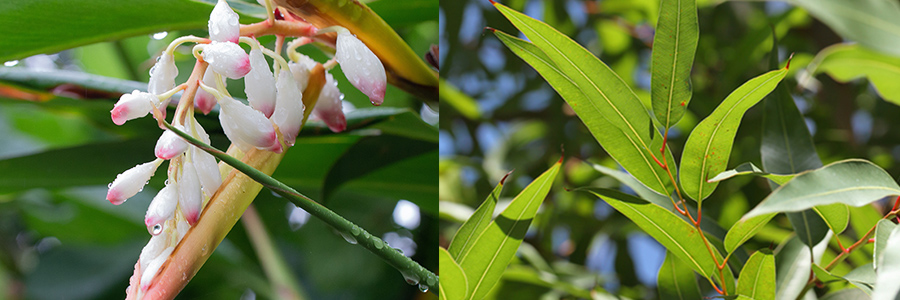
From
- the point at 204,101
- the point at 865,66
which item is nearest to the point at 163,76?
the point at 204,101

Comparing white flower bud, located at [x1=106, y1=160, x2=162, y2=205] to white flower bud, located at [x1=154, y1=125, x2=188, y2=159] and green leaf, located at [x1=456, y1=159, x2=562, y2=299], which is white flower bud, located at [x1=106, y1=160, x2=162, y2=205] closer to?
white flower bud, located at [x1=154, y1=125, x2=188, y2=159]

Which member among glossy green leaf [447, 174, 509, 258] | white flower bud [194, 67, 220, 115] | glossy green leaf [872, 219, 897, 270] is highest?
glossy green leaf [872, 219, 897, 270]

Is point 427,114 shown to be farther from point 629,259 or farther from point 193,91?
point 629,259

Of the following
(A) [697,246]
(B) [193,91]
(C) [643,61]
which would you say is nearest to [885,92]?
(A) [697,246]

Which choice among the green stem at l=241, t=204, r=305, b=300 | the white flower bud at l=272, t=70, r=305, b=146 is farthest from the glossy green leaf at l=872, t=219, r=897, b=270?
the green stem at l=241, t=204, r=305, b=300

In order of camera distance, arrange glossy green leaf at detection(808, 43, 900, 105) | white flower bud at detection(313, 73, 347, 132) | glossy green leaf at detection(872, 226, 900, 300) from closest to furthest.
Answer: glossy green leaf at detection(872, 226, 900, 300)
white flower bud at detection(313, 73, 347, 132)
glossy green leaf at detection(808, 43, 900, 105)

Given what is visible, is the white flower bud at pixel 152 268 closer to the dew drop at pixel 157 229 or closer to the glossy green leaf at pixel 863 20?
the dew drop at pixel 157 229

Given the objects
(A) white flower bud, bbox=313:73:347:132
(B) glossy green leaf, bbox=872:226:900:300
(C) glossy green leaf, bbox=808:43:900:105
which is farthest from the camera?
(C) glossy green leaf, bbox=808:43:900:105
